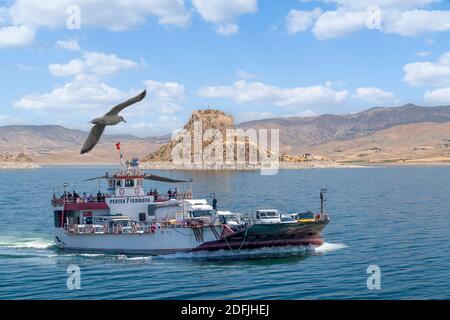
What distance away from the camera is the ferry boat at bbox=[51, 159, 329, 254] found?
5284 centimetres

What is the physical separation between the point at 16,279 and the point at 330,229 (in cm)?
3518

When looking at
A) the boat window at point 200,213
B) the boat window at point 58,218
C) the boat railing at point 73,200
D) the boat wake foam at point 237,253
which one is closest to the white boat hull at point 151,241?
the boat wake foam at point 237,253

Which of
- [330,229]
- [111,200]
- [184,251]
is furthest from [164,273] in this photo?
[330,229]

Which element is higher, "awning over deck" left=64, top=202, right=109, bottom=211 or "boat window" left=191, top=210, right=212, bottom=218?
"awning over deck" left=64, top=202, right=109, bottom=211

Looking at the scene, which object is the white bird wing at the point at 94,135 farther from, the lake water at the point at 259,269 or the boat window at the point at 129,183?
the boat window at the point at 129,183

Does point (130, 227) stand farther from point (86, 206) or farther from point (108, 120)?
point (108, 120)

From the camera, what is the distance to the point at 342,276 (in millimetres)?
42938

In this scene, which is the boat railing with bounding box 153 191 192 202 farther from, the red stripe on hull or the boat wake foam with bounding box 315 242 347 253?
the boat wake foam with bounding box 315 242 347 253

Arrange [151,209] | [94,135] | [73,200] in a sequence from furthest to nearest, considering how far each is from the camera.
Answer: [73,200]
[151,209]
[94,135]

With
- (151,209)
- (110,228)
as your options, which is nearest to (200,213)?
(151,209)

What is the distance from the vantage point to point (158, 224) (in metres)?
54.4

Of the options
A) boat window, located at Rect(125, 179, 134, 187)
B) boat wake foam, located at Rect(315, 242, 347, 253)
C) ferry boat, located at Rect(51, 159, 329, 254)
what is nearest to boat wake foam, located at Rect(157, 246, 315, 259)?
ferry boat, located at Rect(51, 159, 329, 254)

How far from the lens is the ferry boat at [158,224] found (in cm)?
5284
